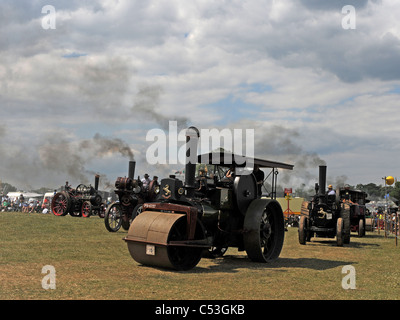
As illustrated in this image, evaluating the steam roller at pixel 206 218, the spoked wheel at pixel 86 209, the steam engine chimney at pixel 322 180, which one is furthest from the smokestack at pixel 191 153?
the spoked wheel at pixel 86 209

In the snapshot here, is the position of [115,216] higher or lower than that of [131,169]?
lower

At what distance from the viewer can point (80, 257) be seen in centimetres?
988

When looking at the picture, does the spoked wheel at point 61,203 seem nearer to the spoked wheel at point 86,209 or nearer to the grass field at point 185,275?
the spoked wheel at point 86,209

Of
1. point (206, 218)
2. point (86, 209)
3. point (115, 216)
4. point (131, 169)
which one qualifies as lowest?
point (86, 209)

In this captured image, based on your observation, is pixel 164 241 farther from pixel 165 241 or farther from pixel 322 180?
pixel 322 180

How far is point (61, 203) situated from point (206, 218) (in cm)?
1828

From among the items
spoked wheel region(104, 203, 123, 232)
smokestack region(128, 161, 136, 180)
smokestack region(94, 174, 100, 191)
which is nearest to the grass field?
spoked wheel region(104, 203, 123, 232)

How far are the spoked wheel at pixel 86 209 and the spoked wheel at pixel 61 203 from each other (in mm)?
890

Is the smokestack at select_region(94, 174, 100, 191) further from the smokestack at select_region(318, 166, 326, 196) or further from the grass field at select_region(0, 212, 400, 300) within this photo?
the grass field at select_region(0, 212, 400, 300)

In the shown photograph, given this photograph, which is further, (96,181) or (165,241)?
(96,181)

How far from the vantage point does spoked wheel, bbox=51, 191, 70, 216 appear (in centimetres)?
2575

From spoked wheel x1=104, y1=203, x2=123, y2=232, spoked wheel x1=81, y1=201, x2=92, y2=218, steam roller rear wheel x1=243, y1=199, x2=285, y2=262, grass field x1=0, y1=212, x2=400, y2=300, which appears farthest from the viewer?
spoked wheel x1=81, y1=201, x2=92, y2=218

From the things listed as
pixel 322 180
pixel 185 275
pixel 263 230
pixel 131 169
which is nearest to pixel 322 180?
pixel 322 180

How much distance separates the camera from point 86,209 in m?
26.0
